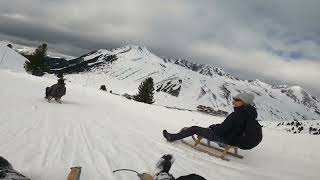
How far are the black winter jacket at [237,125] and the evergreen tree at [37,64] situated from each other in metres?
84.3

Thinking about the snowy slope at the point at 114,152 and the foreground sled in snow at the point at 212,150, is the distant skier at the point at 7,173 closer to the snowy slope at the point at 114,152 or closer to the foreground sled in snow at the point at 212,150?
the snowy slope at the point at 114,152

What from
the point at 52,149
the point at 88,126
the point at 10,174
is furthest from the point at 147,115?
the point at 10,174

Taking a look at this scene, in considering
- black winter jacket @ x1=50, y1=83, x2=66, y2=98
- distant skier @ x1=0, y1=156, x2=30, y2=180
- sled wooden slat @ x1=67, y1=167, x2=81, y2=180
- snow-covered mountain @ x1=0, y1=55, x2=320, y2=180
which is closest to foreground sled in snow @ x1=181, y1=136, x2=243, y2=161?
snow-covered mountain @ x1=0, y1=55, x2=320, y2=180

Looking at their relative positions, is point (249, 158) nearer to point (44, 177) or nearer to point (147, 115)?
point (44, 177)

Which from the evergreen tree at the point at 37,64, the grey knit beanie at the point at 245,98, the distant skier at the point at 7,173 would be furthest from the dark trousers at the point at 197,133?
the evergreen tree at the point at 37,64

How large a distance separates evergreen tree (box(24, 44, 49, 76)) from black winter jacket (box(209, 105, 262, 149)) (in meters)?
84.3

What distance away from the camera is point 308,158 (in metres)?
11.9

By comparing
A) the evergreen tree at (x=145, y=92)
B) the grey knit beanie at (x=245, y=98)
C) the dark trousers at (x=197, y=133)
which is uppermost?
the evergreen tree at (x=145, y=92)

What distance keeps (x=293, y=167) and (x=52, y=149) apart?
6400 mm

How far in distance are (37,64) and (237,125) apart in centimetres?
8586

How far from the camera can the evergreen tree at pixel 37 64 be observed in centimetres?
8956

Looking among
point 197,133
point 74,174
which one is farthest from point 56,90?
point 74,174

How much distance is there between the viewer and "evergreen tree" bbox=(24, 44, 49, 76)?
89.6 metres

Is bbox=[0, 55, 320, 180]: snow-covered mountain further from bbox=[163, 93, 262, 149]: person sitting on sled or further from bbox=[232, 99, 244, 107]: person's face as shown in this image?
bbox=[232, 99, 244, 107]: person's face
